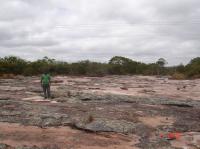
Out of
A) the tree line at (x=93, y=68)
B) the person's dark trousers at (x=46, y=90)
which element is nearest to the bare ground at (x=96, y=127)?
the person's dark trousers at (x=46, y=90)

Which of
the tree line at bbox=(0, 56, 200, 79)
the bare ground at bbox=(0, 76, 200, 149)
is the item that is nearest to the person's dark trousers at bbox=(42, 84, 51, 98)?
the bare ground at bbox=(0, 76, 200, 149)

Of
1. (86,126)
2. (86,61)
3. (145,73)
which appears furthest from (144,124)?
(145,73)

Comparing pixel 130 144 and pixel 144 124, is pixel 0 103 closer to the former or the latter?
pixel 144 124

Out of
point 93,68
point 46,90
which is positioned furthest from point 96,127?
point 93,68

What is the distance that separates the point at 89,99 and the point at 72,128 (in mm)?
9524

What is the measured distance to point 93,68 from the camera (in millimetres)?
79625

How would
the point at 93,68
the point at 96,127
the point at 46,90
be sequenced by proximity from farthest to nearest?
the point at 93,68 < the point at 46,90 < the point at 96,127

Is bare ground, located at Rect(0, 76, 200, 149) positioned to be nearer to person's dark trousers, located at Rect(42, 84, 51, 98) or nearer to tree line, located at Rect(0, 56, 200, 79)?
person's dark trousers, located at Rect(42, 84, 51, 98)

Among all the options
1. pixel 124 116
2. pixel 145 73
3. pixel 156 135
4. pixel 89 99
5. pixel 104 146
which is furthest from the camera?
pixel 145 73

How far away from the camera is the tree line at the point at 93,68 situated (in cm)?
6869

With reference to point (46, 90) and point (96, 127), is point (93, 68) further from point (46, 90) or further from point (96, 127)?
point (96, 127)

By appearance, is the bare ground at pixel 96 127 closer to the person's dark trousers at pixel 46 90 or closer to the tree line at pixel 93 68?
the person's dark trousers at pixel 46 90

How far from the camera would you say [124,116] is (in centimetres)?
1589

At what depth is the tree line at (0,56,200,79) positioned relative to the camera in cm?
6869
